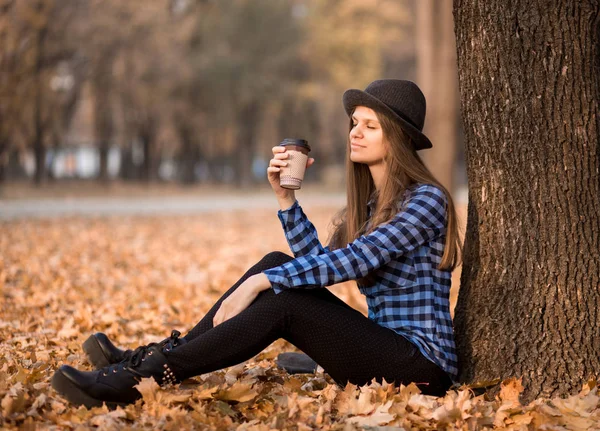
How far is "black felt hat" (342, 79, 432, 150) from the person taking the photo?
361 cm

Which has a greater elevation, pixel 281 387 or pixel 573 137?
pixel 573 137

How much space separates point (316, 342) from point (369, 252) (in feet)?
1.42

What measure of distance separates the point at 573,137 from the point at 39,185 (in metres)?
30.6

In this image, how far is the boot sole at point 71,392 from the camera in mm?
3199

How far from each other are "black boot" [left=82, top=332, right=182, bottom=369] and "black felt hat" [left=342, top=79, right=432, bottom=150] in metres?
1.52

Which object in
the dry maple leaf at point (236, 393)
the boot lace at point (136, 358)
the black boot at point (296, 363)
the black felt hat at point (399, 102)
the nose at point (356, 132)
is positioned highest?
the black felt hat at point (399, 102)

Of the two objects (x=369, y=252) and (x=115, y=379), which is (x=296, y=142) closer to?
(x=369, y=252)

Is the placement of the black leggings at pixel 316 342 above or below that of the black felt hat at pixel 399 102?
below

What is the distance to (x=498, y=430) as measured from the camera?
3.23m

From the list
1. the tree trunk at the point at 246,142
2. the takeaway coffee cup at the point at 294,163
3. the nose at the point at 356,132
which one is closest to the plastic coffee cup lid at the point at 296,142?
the takeaway coffee cup at the point at 294,163

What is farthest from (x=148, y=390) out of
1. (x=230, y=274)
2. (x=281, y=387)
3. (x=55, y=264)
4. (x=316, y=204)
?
(x=316, y=204)

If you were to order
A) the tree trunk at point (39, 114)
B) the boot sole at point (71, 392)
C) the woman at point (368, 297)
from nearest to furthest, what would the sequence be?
the boot sole at point (71, 392)
the woman at point (368, 297)
the tree trunk at point (39, 114)

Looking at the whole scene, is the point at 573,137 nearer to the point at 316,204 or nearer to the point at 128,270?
the point at 128,270

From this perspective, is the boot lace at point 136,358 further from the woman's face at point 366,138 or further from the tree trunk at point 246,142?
the tree trunk at point 246,142
